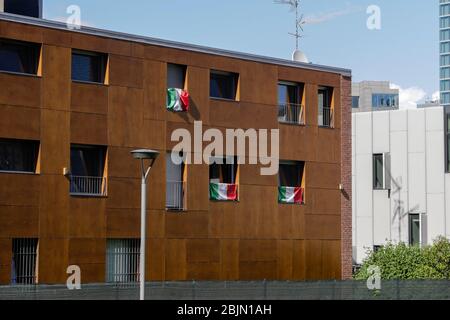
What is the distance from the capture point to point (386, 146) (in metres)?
53.5

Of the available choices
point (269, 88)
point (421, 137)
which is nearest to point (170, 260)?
point (269, 88)

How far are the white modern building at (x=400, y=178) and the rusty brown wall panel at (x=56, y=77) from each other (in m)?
20.9

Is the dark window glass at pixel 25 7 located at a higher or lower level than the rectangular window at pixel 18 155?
higher

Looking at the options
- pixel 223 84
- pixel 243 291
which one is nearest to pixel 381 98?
pixel 223 84

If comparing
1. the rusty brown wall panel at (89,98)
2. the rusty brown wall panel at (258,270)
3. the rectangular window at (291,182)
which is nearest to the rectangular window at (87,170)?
the rusty brown wall panel at (89,98)

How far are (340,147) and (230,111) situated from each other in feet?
22.5

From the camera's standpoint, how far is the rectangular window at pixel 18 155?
3416 centimetres

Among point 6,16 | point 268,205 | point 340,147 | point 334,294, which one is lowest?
point 334,294

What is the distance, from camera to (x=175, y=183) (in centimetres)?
3884

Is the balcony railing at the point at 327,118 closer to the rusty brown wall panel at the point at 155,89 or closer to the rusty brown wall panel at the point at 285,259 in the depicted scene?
the rusty brown wall panel at the point at 285,259

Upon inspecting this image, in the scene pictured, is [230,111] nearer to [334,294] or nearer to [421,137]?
[334,294]

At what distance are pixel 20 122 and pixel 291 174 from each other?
1371 cm

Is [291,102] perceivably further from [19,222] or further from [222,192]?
[19,222]
